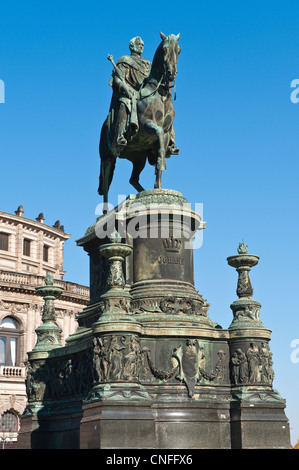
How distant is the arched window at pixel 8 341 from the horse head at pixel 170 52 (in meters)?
46.5

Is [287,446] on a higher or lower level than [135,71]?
lower

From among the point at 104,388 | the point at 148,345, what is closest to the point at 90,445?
the point at 104,388

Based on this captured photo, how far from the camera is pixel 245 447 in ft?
51.2

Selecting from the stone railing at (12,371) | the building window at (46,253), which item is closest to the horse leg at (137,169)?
the stone railing at (12,371)

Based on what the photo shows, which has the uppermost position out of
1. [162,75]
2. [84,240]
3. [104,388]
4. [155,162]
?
[162,75]

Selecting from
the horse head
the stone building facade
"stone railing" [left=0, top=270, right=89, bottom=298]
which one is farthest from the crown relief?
"stone railing" [left=0, top=270, right=89, bottom=298]

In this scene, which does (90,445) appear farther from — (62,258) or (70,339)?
(62,258)

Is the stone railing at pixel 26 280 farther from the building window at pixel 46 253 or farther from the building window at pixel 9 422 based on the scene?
the building window at pixel 46 253

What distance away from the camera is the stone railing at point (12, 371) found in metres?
60.2

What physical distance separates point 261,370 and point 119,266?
361 cm

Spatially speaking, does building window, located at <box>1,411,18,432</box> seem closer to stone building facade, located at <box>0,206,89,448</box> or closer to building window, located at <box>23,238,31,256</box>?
stone building facade, located at <box>0,206,89,448</box>

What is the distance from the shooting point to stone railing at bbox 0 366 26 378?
60188 millimetres

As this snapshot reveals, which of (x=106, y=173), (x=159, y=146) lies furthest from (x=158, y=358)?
(x=106, y=173)

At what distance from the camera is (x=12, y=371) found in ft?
199
